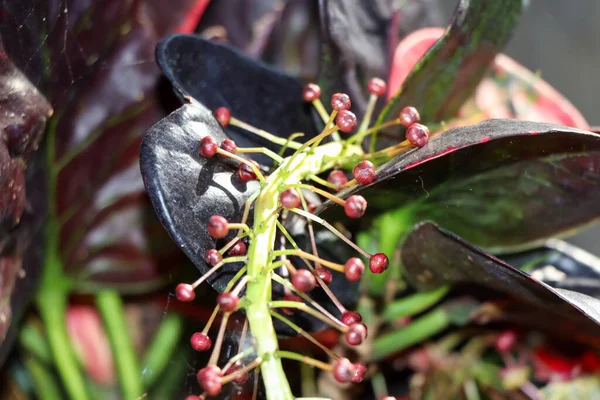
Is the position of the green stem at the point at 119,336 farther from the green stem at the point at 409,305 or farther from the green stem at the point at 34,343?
the green stem at the point at 409,305

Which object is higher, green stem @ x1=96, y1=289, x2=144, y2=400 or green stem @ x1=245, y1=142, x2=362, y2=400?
green stem @ x1=245, y1=142, x2=362, y2=400

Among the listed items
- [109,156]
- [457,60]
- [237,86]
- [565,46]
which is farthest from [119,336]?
[565,46]

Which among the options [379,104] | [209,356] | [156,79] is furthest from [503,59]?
[209,356]

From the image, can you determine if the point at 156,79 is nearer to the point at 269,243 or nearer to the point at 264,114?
the point at 264,114

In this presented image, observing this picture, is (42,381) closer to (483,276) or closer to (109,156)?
(109,156)

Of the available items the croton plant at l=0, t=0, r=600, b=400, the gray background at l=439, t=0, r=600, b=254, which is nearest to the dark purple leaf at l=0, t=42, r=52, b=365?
the croton plant at l=0, t=0, r=600, b=400

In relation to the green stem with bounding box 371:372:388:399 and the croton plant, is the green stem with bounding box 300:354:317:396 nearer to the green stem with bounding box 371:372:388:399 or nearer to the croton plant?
the croton plant
